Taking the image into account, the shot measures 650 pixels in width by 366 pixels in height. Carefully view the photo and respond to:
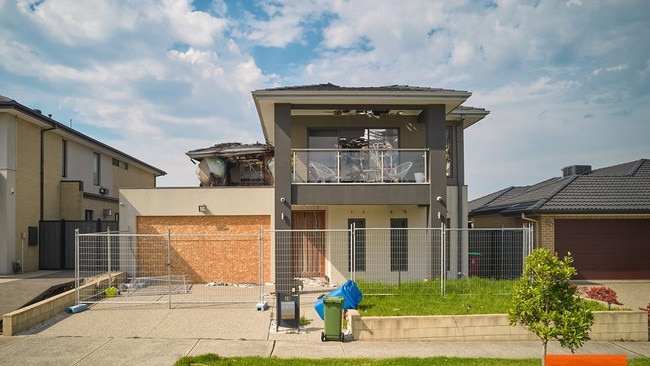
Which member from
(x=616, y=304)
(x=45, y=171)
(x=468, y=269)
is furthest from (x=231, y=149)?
(x=616, y=304)

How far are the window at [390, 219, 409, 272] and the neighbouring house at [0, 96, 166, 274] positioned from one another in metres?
10.8

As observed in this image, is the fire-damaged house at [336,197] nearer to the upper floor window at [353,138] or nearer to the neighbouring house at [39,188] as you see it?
the upper floor window at [353,138]

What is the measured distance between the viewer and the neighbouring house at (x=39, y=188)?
1475cm

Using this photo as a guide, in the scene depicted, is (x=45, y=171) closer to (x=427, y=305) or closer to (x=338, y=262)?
(x=338, y=262)

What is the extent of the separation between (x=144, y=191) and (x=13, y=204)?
4.31 meters

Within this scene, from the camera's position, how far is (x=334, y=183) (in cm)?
1326

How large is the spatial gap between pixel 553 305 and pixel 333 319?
4.06 m

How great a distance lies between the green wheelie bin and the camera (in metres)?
8.86

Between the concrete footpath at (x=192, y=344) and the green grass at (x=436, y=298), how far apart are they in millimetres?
894

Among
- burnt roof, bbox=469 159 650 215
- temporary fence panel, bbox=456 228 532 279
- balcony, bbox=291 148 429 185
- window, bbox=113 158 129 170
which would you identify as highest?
window, bbox=113 158 129 170

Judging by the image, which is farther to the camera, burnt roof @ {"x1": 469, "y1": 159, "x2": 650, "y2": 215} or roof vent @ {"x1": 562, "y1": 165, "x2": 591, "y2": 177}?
roof vent @ {"x1": 562, "y1": 165, "x2": 591, "y2": 177}

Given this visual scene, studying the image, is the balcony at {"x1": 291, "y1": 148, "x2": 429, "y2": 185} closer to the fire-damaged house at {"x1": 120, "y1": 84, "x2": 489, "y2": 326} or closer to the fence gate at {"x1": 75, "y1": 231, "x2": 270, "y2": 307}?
the fire-damaged house at {"x1": 120, "y1": 84, "x2": 489, "y2": 326}

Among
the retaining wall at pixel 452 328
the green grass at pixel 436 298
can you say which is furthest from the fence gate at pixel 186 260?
the retaining wall at pixel 452 328

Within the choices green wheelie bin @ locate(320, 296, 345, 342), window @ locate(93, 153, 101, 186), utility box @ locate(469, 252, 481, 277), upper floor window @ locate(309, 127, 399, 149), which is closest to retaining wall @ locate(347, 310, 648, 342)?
green wheelie bin @ locate(320, 296, 345, 342)
